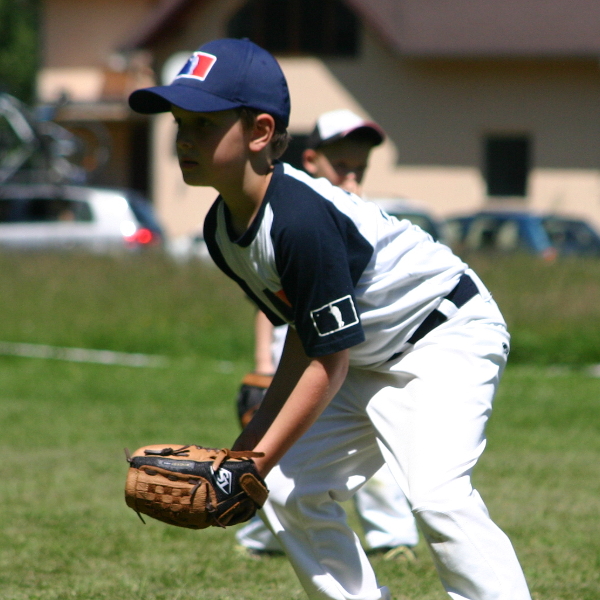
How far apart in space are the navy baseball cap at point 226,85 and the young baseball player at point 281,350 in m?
1.74

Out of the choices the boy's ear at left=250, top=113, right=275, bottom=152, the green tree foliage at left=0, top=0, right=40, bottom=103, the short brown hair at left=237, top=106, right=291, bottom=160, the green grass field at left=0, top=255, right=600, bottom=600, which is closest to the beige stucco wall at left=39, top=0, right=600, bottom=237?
the green grass field at left=0, top=255, right=600, bottom=600

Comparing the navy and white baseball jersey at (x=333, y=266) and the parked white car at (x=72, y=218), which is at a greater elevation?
the navy and white baseball jersey at (x=333, y=266)

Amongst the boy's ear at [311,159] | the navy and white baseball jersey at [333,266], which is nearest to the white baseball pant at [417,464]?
the navy and white baseball jersey at [333,266]

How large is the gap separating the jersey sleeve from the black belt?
318mm

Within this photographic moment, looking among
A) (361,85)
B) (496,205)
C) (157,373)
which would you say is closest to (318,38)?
(361,85)

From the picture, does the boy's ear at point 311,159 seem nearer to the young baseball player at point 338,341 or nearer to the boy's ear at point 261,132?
the young baseball player at point 338,341

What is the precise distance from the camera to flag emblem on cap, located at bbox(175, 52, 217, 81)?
2.97 metres

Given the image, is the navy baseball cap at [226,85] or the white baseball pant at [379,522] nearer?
the navy baseball cap at [226,85]

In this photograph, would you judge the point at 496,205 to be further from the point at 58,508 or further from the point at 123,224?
the point at 58,508

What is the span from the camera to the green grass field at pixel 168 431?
4430 millimetres

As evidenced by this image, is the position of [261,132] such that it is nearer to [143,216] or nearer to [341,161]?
[341,161]

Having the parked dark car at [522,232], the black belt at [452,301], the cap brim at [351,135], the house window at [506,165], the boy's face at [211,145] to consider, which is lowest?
the house window at [506,165]

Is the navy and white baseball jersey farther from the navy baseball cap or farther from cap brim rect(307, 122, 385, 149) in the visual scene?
cap brim rect(307, 122, 385, 149)

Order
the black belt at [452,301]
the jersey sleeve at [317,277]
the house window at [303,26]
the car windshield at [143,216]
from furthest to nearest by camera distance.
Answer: the house window at [303,26], the car windshield at [143,216], the black belt at [452,301], the jersey sleeve at [317,277]
